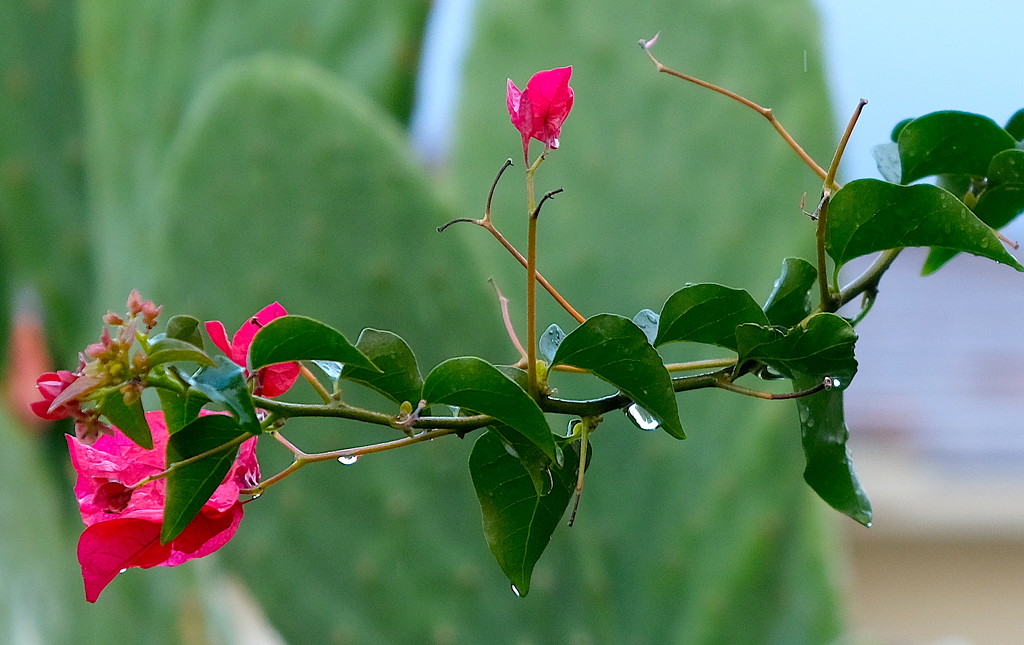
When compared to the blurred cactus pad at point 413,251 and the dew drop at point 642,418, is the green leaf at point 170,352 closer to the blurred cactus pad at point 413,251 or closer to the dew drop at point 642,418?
the dew drop at point 642,418

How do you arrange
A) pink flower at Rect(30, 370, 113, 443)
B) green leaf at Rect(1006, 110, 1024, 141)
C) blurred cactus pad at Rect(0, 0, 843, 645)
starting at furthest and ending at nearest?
blurred cactus pad at Rect(0, 0, 843, 645) → green leaf at Rect(1006, 110, 1024, 141) → pink flower at Rect(30, 370, 113, 443)

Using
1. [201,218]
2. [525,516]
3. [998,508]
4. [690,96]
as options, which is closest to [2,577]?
[201,218]

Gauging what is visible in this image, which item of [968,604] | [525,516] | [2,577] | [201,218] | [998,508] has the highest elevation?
[525,516]

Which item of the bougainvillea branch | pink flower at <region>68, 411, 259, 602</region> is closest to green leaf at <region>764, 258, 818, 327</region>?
the bougainvillea branch

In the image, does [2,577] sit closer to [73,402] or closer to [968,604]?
[73,402]

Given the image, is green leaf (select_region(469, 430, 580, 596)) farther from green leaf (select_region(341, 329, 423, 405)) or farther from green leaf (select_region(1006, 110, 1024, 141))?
green leaf (select_region(1006, 110, 1024, 141))

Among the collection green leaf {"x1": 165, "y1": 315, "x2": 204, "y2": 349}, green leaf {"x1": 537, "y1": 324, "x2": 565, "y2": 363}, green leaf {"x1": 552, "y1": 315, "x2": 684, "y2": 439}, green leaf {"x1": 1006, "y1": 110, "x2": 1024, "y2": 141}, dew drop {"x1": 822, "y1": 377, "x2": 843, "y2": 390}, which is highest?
green leaf {"x1": 1006, "y1": 110, "x2": 1024, "y2": 141}

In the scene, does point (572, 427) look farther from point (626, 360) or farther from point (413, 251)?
point (413, 251)
